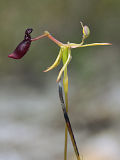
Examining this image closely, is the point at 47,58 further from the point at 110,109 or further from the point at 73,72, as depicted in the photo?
the point at 110,109

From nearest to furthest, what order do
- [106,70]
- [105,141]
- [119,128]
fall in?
[105,141] < [119,128] < [106,70]

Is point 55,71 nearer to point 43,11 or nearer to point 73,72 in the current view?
point 73,72

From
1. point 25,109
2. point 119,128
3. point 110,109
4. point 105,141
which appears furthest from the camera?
point 25,109

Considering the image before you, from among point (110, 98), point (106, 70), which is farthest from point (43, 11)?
point (110, 98)

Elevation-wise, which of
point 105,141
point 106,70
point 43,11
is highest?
point 43,11

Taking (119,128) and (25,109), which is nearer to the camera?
(119,128)

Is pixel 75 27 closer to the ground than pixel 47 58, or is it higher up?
higher up
